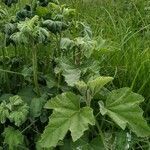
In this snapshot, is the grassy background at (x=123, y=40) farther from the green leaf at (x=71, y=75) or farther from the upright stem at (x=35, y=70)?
the upright stem at (x=35, y=70)

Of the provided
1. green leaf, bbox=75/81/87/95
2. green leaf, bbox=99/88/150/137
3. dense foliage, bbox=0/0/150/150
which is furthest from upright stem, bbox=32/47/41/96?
green leaf, bbox=99/88/150/137

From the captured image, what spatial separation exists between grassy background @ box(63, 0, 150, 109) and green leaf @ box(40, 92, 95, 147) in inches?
17.1

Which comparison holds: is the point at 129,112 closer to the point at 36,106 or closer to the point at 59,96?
the point at 59,96

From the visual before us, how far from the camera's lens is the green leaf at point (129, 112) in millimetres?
2512

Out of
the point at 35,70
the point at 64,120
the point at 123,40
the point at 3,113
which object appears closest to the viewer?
the point at 64,120

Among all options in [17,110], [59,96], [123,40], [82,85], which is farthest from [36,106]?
[123,40]

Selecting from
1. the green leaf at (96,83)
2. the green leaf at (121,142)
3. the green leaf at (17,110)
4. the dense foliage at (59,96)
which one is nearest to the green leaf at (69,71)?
the dense foliage at (59,96)

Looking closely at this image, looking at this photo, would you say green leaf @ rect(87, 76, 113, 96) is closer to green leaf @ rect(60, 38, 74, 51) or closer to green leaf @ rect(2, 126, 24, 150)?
green leaf @ rect(60, 38, 74, 51)

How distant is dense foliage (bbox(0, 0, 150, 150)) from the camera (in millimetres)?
2514

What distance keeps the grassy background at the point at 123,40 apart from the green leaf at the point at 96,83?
1.06 feet

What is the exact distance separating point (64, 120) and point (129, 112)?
1.04 feet

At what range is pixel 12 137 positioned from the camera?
2.73m

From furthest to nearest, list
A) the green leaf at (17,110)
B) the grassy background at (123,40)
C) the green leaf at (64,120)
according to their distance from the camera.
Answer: the grassy background at (123,40) → the green leaf at (17,110) → the green leaf at (64,120)

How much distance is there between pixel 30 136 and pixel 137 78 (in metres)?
0.72
